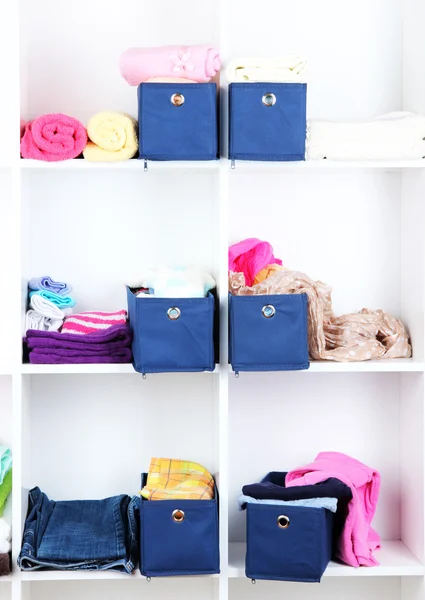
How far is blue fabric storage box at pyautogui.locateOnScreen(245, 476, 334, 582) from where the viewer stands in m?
2.16

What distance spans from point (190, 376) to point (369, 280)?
610 millimetres

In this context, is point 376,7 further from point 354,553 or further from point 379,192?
point 354,553

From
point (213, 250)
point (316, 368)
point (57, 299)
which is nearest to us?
point (316, 368)

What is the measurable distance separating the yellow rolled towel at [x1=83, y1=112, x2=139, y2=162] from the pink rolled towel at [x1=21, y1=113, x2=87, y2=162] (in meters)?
0.03

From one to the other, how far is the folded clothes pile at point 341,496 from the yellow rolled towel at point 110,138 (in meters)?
0.95

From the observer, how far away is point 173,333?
2156 mm

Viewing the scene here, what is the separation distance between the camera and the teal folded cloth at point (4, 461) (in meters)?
2.33

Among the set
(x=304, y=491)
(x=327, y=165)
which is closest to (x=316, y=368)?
(x=304, y=491)

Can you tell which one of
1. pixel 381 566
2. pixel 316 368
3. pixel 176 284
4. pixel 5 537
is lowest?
pixel 381 566

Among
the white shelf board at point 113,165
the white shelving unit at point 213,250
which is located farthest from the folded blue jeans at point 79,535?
the white shelf board at point 113,165

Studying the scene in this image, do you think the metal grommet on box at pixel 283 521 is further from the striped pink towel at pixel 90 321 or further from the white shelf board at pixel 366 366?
the striped pink towel at pixel 90 321

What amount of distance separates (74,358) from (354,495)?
828mm

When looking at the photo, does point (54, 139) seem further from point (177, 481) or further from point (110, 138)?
point (177, 481)

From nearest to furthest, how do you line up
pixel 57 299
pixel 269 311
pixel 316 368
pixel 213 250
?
pixel 269 311 → pixel 316 368 → pixel 57 299 → pixel 213 250
